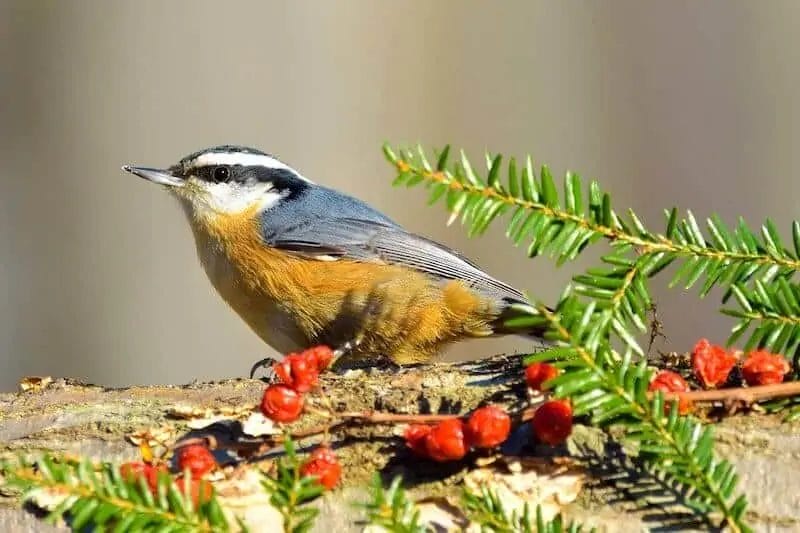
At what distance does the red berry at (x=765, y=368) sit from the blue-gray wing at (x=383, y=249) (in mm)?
1569

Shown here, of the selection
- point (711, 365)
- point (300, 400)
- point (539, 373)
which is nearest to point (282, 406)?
point (300, 400)

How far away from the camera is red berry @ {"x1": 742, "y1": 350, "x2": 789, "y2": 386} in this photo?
1431 mm

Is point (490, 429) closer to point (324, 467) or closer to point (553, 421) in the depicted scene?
point (553, 421)

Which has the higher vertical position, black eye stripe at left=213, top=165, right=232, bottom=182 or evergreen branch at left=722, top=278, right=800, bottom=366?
evergreen branch at left=722, top=278, right=800, bottom=366

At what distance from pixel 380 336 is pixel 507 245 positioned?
247 cm

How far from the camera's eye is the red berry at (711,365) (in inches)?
58.4

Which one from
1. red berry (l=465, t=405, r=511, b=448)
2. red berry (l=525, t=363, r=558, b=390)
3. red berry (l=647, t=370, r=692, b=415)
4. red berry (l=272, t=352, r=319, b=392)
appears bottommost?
red berry (l=272, t=352, r=319, b=392)

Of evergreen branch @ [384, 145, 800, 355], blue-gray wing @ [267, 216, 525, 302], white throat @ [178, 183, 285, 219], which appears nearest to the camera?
evergreen branch @ [384, 145, 800, 355]

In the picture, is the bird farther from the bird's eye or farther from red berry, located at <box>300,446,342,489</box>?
red berry, located at <box>300,446,342,489</box>

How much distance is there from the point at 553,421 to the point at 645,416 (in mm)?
204

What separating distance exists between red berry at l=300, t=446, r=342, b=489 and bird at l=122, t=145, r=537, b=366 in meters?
1.29

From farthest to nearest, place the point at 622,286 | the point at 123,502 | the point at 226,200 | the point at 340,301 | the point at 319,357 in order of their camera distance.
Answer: the point at 226,200 → the point at 340,301 → the point at 319,357 → the point at 622,286 → the point at 123,502

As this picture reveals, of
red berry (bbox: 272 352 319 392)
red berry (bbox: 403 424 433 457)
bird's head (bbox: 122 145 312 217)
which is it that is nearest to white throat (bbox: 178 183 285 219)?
bird's head (bbox: 122 145 312 217)

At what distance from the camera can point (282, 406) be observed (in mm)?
1536
